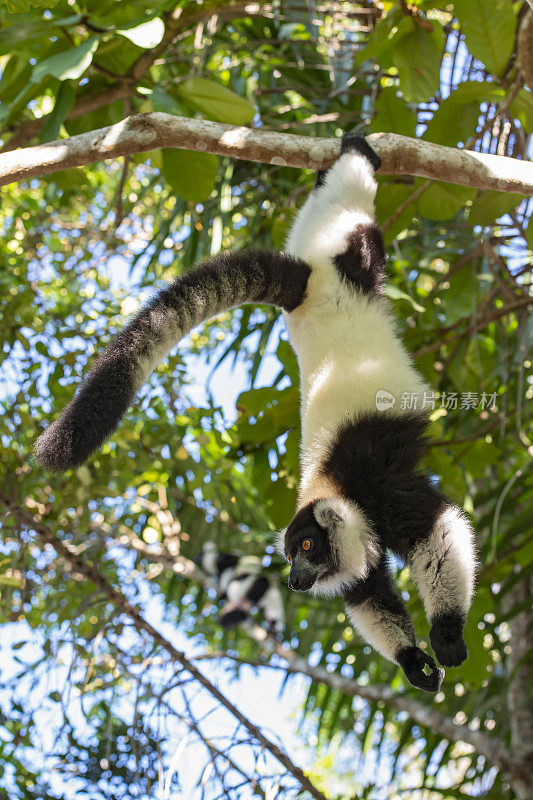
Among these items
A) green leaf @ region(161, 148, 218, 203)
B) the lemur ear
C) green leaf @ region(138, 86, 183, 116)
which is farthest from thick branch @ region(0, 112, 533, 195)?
the lemur ear

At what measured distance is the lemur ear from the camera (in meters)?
2.20

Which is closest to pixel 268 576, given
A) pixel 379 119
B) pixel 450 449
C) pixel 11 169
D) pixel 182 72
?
pixel 450 449

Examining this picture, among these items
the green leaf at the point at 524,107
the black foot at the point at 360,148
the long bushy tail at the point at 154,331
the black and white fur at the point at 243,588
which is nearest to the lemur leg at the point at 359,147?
the black foot at the point at 360,148

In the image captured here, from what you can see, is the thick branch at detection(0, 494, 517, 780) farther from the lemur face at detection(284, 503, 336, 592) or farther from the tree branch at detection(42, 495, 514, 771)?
the lemur face at detection(284, 503, 336, 592)

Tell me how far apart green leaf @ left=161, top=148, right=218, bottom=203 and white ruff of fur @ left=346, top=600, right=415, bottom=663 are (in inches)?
70.5

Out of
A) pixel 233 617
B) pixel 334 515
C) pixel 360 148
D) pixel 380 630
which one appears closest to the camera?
pixel 334 515

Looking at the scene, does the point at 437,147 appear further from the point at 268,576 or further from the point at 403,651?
the point at 268,576

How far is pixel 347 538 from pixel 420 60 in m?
1.94

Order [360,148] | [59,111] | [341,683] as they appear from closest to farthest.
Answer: [360,148]
[59,111]
[341,683]

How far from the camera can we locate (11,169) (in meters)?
2.14

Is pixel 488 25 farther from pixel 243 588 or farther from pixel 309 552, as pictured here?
pixel 243 588

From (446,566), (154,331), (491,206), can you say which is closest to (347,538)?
(446,566)

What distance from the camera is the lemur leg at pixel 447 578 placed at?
207 centimetres

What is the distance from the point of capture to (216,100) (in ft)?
9.96
